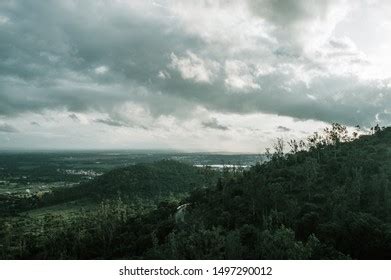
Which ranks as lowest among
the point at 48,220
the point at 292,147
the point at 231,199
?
the point at 48,220

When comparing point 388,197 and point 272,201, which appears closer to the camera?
point 388,197

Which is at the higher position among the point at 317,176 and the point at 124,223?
the point at 317,176
